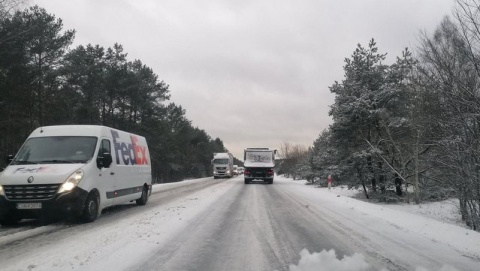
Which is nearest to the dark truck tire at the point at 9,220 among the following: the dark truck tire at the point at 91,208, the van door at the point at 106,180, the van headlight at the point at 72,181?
the van headlight at the point at 72,181

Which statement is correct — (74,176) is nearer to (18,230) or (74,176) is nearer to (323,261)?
(18,230)

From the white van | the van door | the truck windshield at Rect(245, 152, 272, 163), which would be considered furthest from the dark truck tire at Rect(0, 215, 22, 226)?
the truck windshield at Rect(245, 152, 272, 163)

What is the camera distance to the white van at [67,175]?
878 cm

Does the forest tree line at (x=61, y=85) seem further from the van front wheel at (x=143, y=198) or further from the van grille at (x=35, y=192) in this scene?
the van grille at (x=35, y=192)

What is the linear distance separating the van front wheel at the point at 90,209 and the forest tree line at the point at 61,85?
12230 mm

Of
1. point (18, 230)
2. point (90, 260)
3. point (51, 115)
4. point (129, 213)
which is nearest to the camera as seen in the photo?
point (90, 260)

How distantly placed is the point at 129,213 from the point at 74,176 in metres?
2.83

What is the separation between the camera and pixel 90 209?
9.48m

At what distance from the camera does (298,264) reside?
5.50 meters

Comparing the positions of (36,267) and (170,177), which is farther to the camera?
(170,177)

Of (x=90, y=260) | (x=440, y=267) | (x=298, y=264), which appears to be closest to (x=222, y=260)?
(x=298, y=264)

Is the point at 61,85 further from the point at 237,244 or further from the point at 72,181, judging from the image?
the point at 237,244

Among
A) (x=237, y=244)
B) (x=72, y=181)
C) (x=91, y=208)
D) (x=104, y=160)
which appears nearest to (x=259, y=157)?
(x=104, y=160)

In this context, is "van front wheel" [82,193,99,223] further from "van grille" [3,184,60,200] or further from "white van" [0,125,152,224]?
"van grille" [3,184,60,200]
